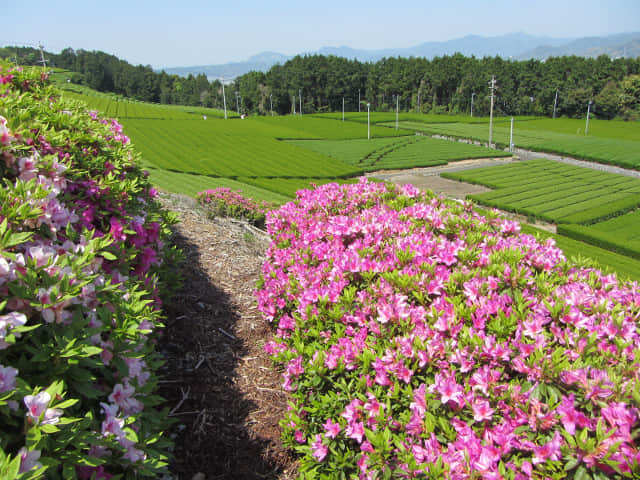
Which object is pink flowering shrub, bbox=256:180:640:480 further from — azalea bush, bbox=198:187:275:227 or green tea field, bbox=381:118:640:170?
green tea field, bbox=381:118:640:170

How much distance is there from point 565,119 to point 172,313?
401 feet

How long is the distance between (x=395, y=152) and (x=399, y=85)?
79.2 m

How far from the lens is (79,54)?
163 metres

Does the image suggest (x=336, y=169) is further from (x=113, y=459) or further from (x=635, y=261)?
(x=113, y=459)

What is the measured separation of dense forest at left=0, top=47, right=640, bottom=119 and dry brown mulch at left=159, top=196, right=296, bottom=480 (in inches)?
4299

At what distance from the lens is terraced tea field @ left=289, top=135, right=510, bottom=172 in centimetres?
5538

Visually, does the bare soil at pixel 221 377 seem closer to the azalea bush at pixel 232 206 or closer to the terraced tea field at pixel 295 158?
the azalea bush at pixel 232 206

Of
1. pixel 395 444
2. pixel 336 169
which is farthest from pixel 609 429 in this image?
pixel 336 169

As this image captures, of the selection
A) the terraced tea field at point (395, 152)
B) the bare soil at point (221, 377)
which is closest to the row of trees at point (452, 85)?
the terraced tea field at point (395, 152)

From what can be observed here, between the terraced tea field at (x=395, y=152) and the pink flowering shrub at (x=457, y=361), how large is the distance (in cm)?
4785

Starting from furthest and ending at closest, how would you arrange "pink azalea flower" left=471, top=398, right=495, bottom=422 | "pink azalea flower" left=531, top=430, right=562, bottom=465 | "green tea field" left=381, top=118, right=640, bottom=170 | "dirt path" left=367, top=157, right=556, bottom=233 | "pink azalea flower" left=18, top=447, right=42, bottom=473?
A: "green tea field" left=381, top=118, right=640, bottom=170 → "dirt path" left=367, top=157, right=556, bottom=233 → "pink azalea flower" left=471, top=398, right=495, bottom=422 → "pink azalea flower" left=531, top=430, right=562, bottom=465 → "pink azalea flower" left=18, top=447, right=42, bottom=473

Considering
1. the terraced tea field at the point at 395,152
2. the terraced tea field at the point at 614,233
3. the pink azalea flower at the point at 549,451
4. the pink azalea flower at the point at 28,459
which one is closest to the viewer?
the pink azalea flower at the point at 28,459

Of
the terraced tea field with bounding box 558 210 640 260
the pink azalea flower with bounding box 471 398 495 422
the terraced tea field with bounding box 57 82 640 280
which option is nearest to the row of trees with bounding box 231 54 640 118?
the terraced tea field with bounding box 57 82 640 280

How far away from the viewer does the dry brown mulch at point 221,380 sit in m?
4.42
